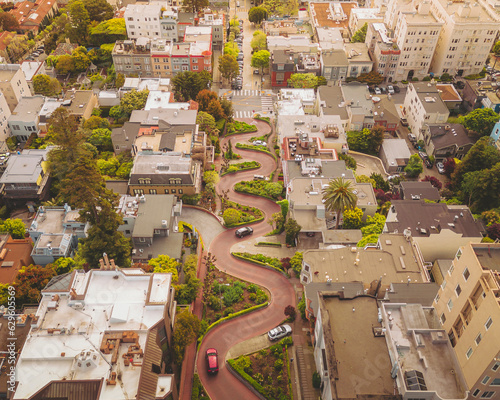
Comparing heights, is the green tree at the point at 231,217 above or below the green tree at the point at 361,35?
below

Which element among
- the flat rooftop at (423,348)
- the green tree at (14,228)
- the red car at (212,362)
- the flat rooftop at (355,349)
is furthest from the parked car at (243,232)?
the green tree at (14,228)

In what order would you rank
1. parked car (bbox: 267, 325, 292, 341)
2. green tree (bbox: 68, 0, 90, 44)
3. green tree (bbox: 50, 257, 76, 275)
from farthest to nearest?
green tree (bbox: 68, 0, 90, 44), green tree (bbox: 50, 257, 76, 275), parked car (bbox: 267, 325, 292, 341)

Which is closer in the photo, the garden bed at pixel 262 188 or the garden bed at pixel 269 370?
the garden bed at pixel 269 370

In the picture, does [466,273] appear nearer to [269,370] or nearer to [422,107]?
[269,370]

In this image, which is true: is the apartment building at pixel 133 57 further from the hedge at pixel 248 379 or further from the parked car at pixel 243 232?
the hedge at pixel 248 379

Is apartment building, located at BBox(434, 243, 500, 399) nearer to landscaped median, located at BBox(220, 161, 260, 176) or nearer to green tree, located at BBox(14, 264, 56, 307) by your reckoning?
green tree, located at BBox(14, 264, 56, 307)

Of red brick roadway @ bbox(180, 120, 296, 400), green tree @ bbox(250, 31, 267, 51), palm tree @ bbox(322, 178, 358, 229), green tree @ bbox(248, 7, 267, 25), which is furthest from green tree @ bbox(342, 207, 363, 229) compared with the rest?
A: green tree @ bbox(248, 7, 267, 25)

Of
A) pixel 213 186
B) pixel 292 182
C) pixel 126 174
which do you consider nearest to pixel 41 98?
pixel 126 174
